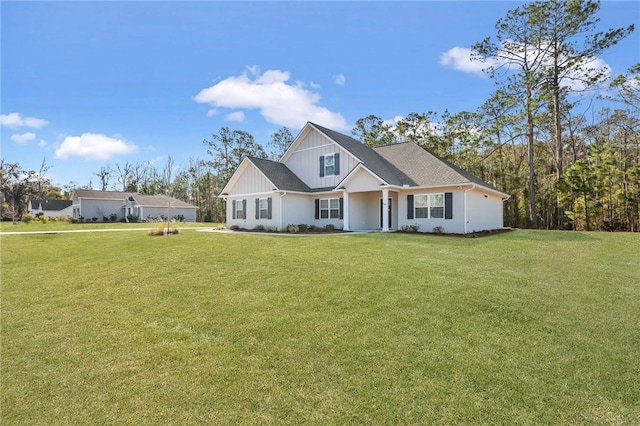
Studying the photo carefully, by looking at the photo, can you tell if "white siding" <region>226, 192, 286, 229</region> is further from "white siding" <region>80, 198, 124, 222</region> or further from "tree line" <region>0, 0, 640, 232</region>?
"white siding" <region>80, 198, 124, 222</region>

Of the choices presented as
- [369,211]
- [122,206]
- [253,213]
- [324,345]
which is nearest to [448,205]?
[369,211]

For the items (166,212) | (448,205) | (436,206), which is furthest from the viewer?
(166,212)

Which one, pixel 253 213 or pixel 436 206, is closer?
pixel 436 206

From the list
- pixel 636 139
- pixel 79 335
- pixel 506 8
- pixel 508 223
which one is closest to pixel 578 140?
pixel 636 139

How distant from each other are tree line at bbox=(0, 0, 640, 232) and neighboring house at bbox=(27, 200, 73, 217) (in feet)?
137

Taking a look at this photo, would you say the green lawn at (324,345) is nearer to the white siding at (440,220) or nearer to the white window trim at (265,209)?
the white siding at (440,220)

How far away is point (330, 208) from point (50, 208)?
5575 centimetres

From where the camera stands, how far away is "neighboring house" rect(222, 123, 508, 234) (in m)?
16.7

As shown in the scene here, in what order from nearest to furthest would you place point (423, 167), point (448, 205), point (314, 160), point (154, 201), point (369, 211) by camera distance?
point (448, 205), point (423, 167), point (369, 211), point (314, 160), point (154, 201)

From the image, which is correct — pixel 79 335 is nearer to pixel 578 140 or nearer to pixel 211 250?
pixel 211 250

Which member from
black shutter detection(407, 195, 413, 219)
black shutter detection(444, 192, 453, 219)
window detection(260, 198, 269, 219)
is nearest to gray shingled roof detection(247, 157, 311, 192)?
window detection(260, 198, 269, 219)

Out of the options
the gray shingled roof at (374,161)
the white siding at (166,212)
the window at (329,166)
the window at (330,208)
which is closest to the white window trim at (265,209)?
the window at (330,208)

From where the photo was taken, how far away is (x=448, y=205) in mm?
16203

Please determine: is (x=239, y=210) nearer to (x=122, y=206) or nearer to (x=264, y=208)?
(x=264, y=208)
